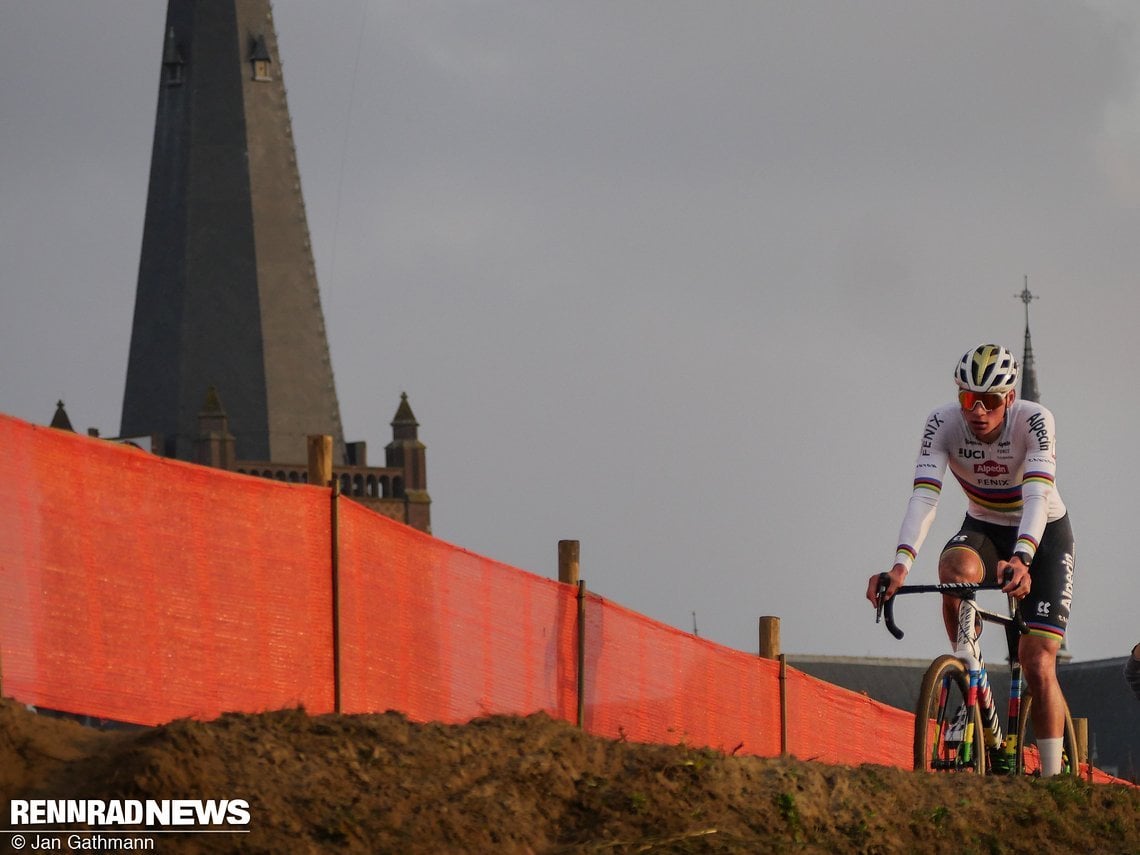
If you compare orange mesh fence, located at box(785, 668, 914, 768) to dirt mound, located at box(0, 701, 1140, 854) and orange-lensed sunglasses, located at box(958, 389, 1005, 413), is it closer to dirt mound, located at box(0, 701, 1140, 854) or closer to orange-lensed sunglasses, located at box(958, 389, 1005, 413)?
orange-lensed sunglasses, located at box(958, 389, 1005, 413)

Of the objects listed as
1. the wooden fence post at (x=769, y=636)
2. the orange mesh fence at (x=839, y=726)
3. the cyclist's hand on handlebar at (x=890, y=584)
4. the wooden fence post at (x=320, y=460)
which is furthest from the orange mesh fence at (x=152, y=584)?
the wooden fence post at (x=769, y=636)

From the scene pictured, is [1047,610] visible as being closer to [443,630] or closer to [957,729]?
[957,729]

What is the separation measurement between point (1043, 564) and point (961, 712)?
91 centimetres

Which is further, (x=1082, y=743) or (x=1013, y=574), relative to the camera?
(x=1082, y=743)

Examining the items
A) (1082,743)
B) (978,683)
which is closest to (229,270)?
(1082,743)

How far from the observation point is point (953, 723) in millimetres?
11227

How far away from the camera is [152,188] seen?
12300 centimetres

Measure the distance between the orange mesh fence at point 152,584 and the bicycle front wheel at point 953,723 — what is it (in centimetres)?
283

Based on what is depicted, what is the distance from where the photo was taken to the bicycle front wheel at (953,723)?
36.3 ft

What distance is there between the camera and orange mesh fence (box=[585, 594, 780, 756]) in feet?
47.7

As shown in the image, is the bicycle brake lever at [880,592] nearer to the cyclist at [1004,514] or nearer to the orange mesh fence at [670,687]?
the cyclist at [1004,514]

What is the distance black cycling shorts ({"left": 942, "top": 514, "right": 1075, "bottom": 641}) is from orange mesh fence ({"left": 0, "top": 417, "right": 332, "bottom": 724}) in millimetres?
3119

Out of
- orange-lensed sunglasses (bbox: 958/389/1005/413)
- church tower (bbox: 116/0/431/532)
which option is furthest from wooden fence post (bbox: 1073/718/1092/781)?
church tower (bbox: 116/0/431/532)

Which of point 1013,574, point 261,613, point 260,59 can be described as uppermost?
point 260,59
